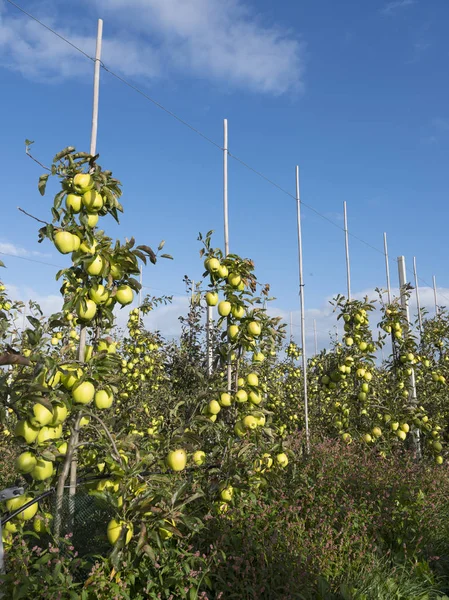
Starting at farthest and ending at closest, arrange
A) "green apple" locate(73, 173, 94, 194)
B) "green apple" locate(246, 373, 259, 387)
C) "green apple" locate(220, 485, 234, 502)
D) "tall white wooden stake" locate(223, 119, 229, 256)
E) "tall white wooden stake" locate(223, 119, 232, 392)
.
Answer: "tall white wooden stake" locate(223, 119, 229, 256) < "tall white wooden stake" locate(223, 119, 232, 392) < "green apple" locate(246, 373, 259, 387) < "green apple" locate(220, 485, 234, 502) < "green apple" locate(73, 173, 94, 194)

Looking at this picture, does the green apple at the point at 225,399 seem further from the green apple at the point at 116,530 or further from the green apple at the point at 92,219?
the green apple at the point at 92,219

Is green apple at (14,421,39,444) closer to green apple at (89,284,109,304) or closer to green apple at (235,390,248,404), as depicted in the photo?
green apple at (89,284,109,304)

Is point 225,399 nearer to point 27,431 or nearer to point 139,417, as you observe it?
point 27,431

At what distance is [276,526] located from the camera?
3246mm

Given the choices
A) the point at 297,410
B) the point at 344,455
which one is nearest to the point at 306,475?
the point at 344,455

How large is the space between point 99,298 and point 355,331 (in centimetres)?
418

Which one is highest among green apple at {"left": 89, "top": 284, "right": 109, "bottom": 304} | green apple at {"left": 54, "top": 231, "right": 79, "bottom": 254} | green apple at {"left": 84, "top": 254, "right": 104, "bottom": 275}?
green apple at {"left": 54, "top": 231, "right": 79, "bottom": 254}

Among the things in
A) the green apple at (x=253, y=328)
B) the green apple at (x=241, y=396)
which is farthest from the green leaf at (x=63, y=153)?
the green apple at (x=241, y=396)

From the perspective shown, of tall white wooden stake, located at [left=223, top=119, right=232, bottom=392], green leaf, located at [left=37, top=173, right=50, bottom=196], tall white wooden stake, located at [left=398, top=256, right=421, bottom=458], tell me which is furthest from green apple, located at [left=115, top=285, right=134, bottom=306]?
tall white wooden stake, located at [left=398, top=256, right=421, bottom=458]

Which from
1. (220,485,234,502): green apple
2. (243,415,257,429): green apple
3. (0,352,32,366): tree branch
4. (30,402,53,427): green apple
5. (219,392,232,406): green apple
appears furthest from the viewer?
(243,415,257,429): green apple

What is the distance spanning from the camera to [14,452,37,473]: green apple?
2.09m

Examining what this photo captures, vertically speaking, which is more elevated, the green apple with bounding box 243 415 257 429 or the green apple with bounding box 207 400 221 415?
the green apple with bounding box 207 400 221 415

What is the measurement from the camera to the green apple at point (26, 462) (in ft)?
6.85

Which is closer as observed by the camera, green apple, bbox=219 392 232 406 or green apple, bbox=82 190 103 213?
green apple, bbox=82 190 103 213
